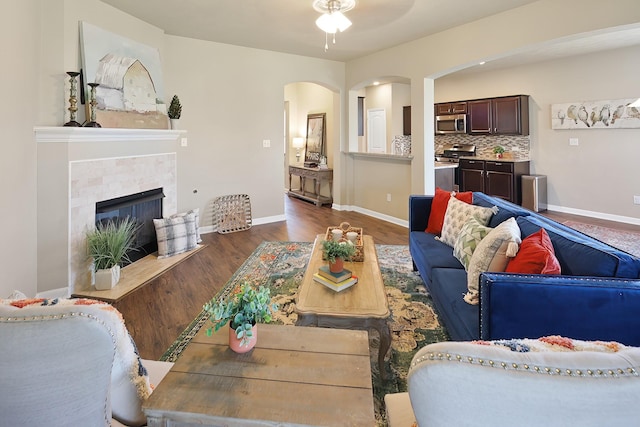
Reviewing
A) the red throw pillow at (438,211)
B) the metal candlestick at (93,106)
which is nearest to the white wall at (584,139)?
the red throw pillow at (438,211)

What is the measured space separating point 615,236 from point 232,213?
5714 millimetres

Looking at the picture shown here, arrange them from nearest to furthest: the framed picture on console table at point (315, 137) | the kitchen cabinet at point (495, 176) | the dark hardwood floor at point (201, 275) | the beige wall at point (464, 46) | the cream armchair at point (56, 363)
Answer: the cream armchair at point (56, 363) < the dark hardwood floor at point (201, 275) < the beige wall at point (464, 46) < the kitchen cabinet at point (495, 176) < the framed picture on console table at point (315, 137)

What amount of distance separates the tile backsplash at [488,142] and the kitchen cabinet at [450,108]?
23.3 inches

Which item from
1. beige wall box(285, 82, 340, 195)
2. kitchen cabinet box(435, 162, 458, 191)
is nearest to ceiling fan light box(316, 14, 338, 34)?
kitchen cabinet box(435, 162, 458, 191)

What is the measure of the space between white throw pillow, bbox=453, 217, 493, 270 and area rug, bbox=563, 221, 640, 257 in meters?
3.17

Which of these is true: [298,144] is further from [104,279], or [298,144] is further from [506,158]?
[104,279]

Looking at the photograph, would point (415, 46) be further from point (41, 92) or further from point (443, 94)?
point (41, 92)

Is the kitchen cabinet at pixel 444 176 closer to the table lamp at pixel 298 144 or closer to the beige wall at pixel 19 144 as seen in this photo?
the table lamp at pixel 298 144

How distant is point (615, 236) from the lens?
540cm

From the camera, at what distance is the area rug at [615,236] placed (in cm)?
486

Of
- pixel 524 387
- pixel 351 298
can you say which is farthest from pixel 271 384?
pixel 351 298

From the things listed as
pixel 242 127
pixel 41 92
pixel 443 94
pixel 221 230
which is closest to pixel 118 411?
pixel 41 92

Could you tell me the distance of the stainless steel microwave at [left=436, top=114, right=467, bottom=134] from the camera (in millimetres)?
8305

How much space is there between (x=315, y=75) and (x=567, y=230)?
17.5 ft
